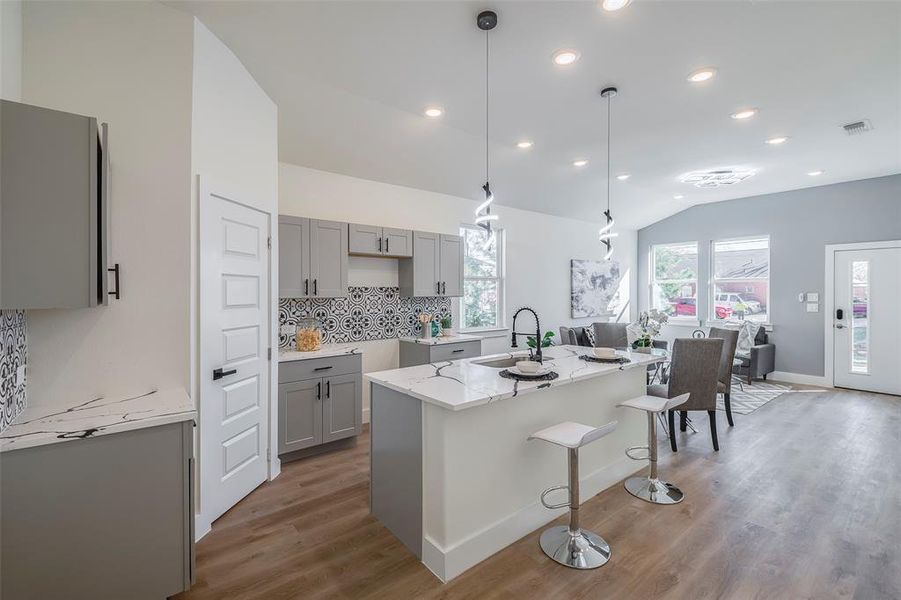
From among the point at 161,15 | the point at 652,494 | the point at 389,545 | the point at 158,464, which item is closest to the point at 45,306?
the point at 158,464

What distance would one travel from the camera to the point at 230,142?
2.63 meters

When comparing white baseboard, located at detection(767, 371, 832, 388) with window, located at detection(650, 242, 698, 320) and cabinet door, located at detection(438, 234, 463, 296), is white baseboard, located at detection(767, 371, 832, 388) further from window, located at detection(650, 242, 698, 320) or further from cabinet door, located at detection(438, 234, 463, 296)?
cabinet door, located at detection(438, 234, 463, 296)

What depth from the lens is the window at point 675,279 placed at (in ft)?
24.6

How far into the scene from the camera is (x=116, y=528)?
160 cm

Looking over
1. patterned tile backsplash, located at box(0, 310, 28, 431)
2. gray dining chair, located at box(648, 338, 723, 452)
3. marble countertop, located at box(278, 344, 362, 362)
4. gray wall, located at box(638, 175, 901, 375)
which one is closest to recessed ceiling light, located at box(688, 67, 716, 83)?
gray dining chair, located at box(648, 338, 723, 452)

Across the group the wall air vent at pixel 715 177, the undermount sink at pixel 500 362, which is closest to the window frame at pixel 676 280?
the wall air vent at pixel 715 177

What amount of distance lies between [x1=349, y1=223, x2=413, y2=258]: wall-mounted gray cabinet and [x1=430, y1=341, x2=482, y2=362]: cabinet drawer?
1.10m

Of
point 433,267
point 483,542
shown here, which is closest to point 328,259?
point 433,267

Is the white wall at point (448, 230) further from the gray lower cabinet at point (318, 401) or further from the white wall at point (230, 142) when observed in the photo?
the white wall at point (230, 142)

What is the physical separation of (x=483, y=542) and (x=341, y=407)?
1.86m

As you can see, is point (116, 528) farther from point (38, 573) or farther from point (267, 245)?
point (267, 245)

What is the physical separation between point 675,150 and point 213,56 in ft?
14.6

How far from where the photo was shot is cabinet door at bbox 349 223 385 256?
13.2 feet

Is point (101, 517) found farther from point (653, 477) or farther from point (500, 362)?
point (653, 477)
